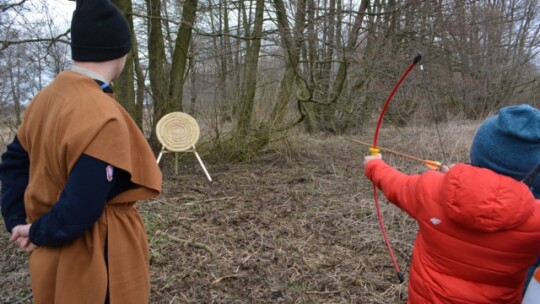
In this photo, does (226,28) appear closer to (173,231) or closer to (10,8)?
(10,8)

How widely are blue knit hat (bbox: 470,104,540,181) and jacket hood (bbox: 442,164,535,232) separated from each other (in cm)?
4

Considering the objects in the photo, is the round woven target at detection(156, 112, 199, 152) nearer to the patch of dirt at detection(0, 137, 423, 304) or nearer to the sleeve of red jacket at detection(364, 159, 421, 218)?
the patch of dirt at detection(0, 137, 423, 304)

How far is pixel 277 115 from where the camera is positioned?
698cm

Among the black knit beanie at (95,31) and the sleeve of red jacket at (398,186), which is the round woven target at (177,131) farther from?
the black knit beanie at (95,31)

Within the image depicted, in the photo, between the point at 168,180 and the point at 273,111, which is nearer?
the point at 168,180

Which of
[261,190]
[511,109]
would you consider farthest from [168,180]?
[511,109]

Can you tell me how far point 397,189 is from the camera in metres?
1.56

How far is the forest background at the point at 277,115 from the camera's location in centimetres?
312

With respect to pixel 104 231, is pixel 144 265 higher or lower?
lower

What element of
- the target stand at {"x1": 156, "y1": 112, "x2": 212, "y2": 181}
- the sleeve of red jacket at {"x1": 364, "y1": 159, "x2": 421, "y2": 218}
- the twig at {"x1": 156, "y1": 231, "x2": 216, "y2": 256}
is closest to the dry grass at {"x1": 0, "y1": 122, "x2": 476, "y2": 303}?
the twig at {"x1": 156, "y1": 231, "x2": 216, "y2": 256}

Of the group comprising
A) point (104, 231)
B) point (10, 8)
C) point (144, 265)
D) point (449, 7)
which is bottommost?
point (144, 265)

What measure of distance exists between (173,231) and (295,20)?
4.66 metres

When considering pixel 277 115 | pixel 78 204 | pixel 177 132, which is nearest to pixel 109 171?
pixel 78 204

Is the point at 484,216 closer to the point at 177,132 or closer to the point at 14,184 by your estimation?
the point at 14,184
